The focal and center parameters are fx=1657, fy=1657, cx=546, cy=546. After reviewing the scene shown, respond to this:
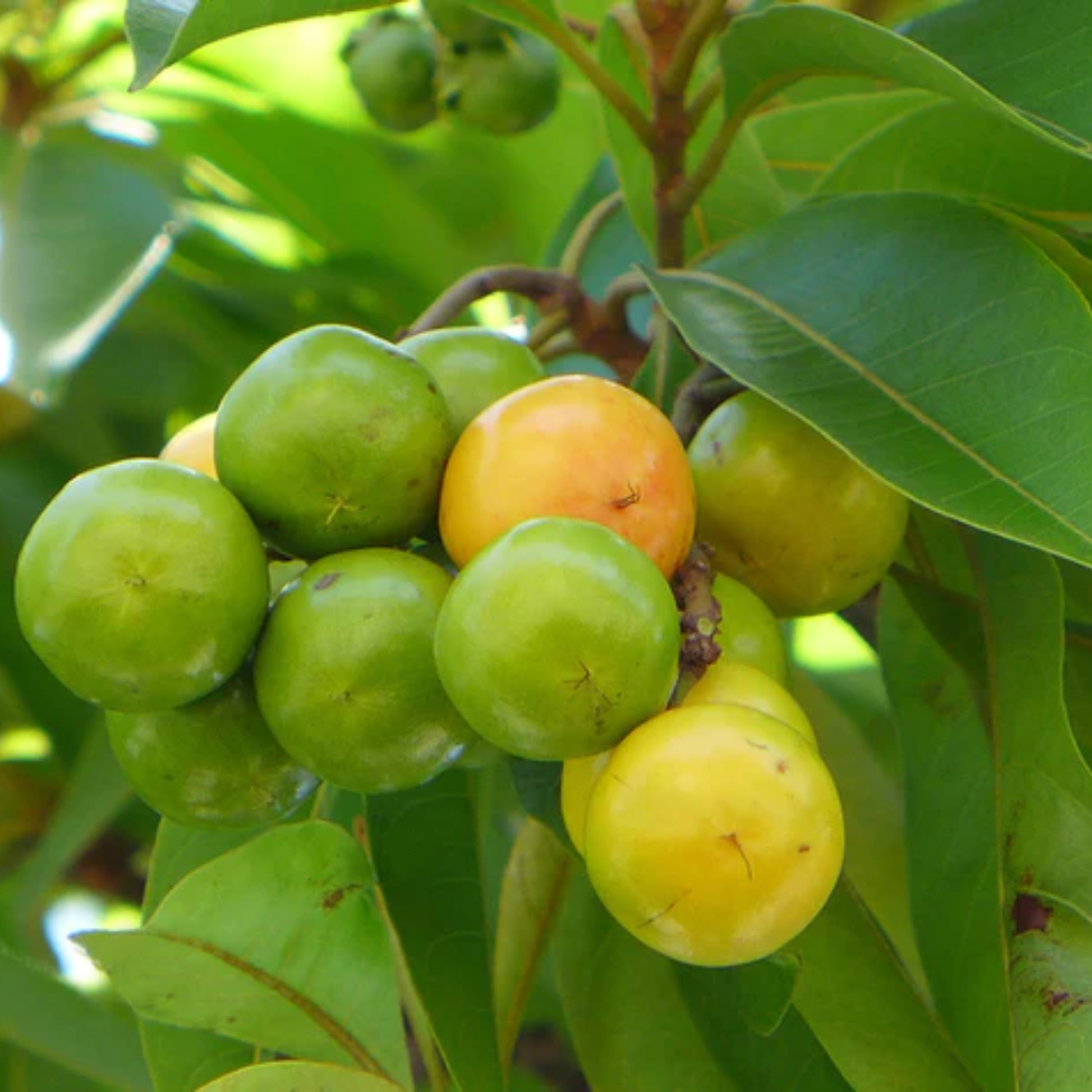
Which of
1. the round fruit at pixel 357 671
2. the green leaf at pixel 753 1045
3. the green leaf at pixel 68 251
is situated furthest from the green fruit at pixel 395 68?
the green leaf at pixel 753 1045

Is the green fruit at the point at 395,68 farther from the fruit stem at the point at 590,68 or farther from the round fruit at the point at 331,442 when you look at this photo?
the round fruit at the point at 331,442

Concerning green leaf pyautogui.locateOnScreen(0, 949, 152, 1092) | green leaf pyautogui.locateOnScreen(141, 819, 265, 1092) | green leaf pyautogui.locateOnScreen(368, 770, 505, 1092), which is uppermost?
green leaf pyautogui.locateOnScreen(368, 770, 505, 1092)

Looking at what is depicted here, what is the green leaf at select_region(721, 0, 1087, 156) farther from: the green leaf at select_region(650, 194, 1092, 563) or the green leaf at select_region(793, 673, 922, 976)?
the green leaf at select_region(793, 673, 922, 976)

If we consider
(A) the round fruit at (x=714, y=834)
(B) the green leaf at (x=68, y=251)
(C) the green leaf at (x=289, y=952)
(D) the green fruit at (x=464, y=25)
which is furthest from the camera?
(D) the green fruit at (x=464, y=25)

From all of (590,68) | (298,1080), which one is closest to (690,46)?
(590,68)

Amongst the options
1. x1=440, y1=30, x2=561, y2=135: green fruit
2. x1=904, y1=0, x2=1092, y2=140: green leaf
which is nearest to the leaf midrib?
x1=904, y1=0, x2=1092, y2=140: green leaf

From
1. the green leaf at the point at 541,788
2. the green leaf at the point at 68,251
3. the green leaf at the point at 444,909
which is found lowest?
the green leaf at the point at 444,909

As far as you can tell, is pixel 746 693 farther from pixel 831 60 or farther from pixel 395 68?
pixel 395 68
